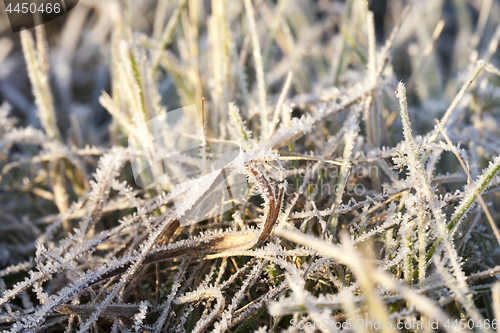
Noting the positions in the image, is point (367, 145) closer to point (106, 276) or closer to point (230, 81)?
point (230, 81)

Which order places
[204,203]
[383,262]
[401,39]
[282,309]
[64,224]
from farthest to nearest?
[401,39], [64,224], [204,203], [383,262], [282,309]

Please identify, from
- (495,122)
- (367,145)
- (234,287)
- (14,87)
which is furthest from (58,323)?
(495,122)

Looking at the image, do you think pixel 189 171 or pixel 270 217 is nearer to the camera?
pixel 270 217
